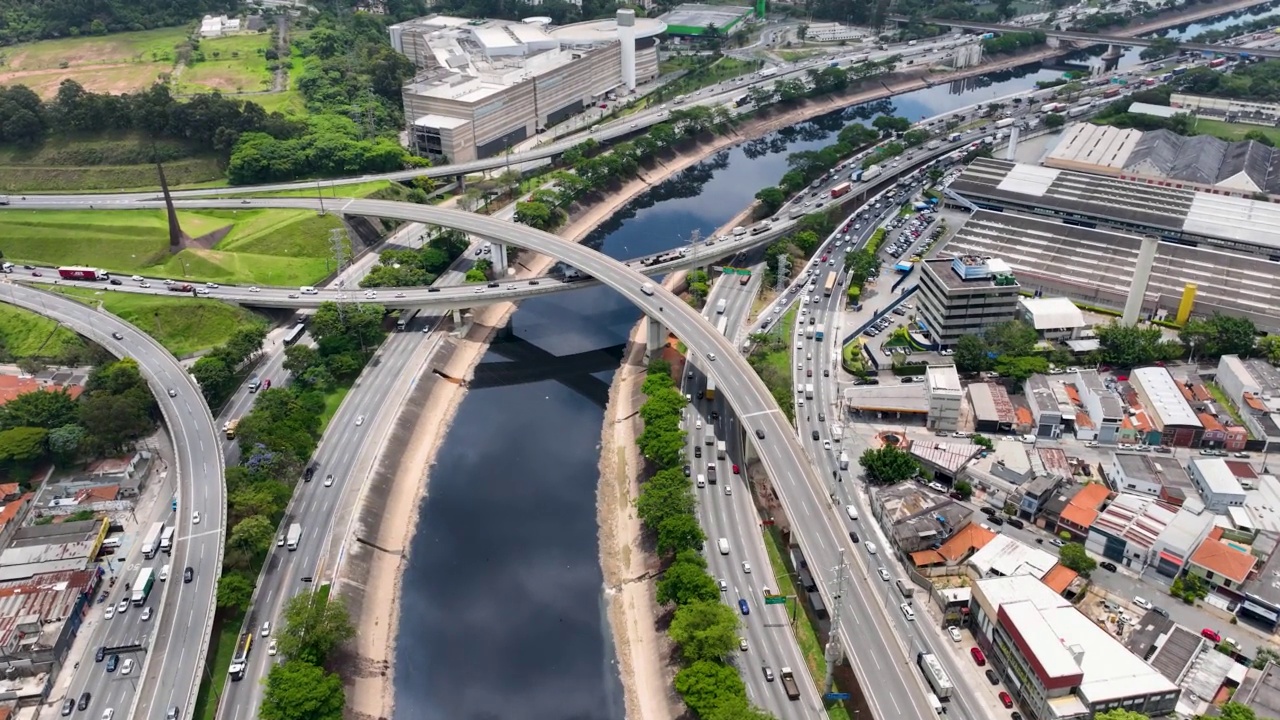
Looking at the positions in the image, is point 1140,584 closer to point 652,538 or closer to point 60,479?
point 652,538

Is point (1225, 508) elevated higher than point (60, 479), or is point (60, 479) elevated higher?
point (1225, 508)

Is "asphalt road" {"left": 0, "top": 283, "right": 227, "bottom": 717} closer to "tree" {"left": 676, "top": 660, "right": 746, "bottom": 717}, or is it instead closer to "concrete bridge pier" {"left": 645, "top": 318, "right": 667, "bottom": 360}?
"tree" {"left": 676, "top": 660, "right": 746, "bottom": 717}

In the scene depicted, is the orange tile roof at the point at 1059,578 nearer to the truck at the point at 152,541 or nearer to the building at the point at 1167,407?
the building at the point at 1167,407

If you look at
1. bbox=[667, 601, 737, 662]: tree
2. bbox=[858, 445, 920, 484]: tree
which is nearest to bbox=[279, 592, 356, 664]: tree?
bbox=[667, 601, 737, 662]: tree

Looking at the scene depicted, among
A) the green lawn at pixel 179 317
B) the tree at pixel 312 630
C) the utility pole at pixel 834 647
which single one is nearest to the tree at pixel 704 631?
the utility pole at pixel 834 647

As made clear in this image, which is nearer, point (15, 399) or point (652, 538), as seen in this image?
point (652, 538)

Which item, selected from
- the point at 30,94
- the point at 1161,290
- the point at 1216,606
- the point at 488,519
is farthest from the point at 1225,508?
the point at 30,94
